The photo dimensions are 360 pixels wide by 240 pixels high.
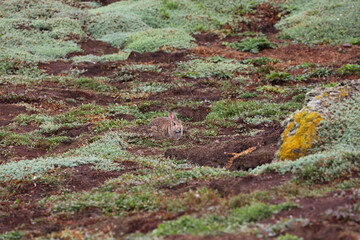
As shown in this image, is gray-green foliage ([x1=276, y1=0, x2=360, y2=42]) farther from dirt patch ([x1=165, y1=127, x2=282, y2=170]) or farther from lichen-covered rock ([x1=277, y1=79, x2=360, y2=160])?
dirt patch ([x1=165, y1=127, x2=282, y2=170])

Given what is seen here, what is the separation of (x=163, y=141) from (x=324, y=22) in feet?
59.4

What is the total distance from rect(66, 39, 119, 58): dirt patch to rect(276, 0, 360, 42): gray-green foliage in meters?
10.9

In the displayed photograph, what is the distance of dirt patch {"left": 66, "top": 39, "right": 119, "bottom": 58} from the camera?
24483mm

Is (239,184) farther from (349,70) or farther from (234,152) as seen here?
(349,70)

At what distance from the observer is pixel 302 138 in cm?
848

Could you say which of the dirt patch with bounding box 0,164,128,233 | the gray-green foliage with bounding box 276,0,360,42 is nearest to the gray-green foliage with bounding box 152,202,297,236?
the dirt patch with bounding box 0,164,128,233

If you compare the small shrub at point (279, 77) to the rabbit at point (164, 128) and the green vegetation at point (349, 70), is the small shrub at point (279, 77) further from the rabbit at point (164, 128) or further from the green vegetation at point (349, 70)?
the rabbit at point (164, 128)

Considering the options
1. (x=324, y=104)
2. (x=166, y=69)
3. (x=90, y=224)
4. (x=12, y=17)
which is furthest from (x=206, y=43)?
(x=90, y=224)

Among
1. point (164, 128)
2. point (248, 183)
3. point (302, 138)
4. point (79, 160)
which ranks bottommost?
point (164, 128)

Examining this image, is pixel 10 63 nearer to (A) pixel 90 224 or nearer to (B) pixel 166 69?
(B) pixel 166 69

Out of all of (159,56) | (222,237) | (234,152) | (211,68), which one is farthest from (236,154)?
(159,56)

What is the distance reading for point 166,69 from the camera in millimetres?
20562

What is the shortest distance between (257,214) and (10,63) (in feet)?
59.6

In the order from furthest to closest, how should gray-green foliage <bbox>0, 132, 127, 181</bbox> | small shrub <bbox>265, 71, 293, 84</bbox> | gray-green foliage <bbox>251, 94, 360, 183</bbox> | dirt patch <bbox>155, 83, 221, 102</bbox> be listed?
small shrub <bbox>265, 71, 293, 84</bbox> → dirt patch <bbox>155, 83, 221, 102</bbox> → gray-green foliage <bbox>0, 132, 127, 181</bbox> → gray-green foliage <bbox>251, 94, 360, 183</bbox>
